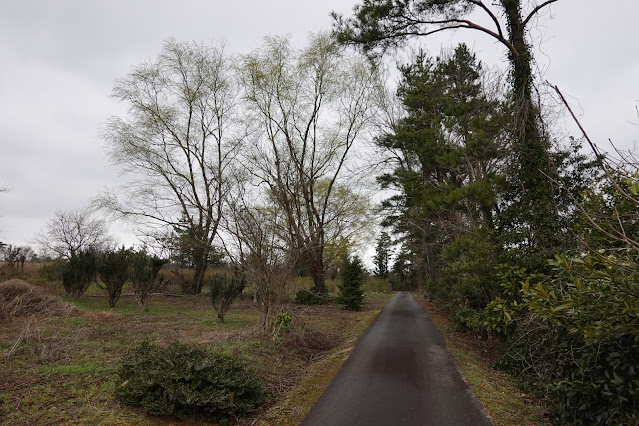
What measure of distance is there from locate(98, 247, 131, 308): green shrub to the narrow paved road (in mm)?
9588

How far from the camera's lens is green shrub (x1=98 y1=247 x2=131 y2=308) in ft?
42.6

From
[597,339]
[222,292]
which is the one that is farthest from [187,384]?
[222,292]

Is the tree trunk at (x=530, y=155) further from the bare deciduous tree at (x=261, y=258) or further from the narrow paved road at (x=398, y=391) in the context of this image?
the bare deciduous tree at (x=261, y=258)

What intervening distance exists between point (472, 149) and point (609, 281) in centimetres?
735

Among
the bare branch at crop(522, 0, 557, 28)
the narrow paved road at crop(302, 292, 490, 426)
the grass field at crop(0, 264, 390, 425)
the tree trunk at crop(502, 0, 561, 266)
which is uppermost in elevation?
the bare branch at crop(522, 0, 557, 28)

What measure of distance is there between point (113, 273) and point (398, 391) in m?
11.9

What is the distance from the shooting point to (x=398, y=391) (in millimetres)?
5391

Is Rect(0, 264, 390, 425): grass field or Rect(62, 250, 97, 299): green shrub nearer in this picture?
Rect(0, 264, 390, 425): grass field

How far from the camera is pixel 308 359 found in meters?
7.68

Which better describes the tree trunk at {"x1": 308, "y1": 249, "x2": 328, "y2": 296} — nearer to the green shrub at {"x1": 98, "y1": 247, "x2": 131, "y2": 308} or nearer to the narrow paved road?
the green shrub at {"x1": 98, "y1": 247, "x2": 131, "y2": 308}

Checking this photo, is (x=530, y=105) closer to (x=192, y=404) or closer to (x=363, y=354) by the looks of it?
(x=363, y=354)

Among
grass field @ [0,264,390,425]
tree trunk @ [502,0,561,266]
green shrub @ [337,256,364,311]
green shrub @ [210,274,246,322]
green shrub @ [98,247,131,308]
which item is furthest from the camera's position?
green shrub @ [337,256,364,311]

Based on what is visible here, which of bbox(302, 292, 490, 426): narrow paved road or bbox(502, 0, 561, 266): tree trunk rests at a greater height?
bbox(502, 0, 561, 266): tree trunk

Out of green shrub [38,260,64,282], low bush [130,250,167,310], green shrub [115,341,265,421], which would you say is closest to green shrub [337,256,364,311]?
low bush [130,250,167,310]
